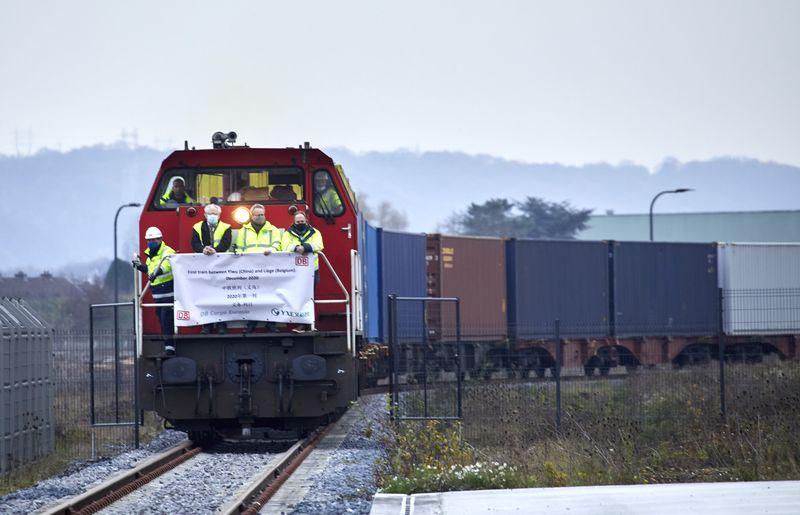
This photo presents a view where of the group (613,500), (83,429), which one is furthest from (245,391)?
(83,429)

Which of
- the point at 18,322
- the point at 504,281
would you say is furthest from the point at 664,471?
the point at 504,281

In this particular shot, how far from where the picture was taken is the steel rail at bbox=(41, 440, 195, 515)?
34.7 feet

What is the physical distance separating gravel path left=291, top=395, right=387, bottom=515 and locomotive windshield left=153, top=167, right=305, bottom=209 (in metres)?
3.32

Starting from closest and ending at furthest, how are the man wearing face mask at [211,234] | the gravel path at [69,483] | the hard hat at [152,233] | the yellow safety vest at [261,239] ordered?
the gravel path at [69,483]
the yellow safety vest at [261,239]
the man wearing face mask at [211,234]
the hard hat at [152,233]

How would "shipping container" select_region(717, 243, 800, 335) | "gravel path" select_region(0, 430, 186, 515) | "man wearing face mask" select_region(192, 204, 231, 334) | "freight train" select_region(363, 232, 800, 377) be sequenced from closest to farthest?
"gravel path" select_region(0, 430, 186, 515) → "man wearing face mask" select_region(192, 204, 231, 334) → "freight train" select_region(363, 232, 800, 377) → "shipping container" select_region(717, 243, 800, 335)

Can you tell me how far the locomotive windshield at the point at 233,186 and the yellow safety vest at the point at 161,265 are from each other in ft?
2.74

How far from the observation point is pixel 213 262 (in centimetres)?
1437

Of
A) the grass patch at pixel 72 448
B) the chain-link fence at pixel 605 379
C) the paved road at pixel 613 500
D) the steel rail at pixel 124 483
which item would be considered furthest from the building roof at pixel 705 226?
the paved road at pixel 613 500

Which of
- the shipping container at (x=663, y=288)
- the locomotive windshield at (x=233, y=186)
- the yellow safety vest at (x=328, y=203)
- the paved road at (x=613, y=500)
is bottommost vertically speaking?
the paved road at (x=613, y=500)

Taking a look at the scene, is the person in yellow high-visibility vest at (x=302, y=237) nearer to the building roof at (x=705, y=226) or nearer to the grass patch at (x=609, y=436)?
the grass patch at (x=609, y=436)

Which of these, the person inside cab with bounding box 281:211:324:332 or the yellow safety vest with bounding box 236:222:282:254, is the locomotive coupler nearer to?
the person inside cab with bounding box 281:211:324:332

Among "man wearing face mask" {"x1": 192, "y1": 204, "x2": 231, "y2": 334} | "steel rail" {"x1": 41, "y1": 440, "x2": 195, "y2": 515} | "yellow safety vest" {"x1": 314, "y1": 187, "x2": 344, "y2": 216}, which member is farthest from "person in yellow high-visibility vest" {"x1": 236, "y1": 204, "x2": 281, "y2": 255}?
"steel rail" {"x1": 41, "y1": 440, "x2": 195, "y2": 515}

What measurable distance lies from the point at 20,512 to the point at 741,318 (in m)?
26.6

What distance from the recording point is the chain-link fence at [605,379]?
17.5 metres
